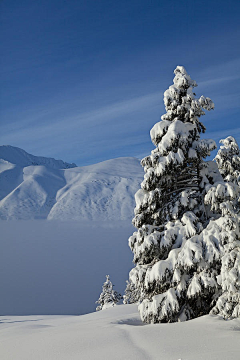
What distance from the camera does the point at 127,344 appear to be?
322 inches

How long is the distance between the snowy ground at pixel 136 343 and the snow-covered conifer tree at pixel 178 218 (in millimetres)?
1242

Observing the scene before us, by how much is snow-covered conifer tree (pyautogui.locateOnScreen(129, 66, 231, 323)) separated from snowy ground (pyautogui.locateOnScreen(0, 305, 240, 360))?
1.24 m

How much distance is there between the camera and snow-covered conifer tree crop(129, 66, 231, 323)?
11258mm

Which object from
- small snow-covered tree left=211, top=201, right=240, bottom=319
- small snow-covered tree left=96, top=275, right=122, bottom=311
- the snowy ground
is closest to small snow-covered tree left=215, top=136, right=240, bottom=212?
small snow-covered tree left=211, top=201, right=240, bottom=319

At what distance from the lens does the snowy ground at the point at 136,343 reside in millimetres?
7242

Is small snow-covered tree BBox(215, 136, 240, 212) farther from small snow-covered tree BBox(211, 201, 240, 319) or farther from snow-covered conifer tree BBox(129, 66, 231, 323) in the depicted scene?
small snow-covered tree BBox(211, 201, 240, 319)

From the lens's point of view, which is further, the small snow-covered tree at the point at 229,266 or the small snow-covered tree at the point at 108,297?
the small snow-covered tree at the point at 108,297

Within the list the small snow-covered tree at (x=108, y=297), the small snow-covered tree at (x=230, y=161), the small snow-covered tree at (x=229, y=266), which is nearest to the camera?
the small snow-covered tree at (x=229, y=266)

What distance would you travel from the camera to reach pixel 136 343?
8242mm

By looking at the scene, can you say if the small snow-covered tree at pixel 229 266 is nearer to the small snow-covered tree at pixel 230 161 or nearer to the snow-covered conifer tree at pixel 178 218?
the snow-covered conifer tree at pixel 178 218

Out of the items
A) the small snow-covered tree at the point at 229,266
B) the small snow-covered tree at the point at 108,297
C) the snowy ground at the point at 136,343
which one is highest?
the small snow-covered tree at the point at 229,266

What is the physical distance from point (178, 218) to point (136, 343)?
5910 mm

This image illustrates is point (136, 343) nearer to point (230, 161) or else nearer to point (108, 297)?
point (230, 161)

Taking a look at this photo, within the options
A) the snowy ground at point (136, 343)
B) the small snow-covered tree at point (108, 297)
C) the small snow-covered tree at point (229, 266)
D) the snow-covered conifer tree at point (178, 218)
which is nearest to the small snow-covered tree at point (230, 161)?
the snow-covered conifer tree at point (178, 218)
